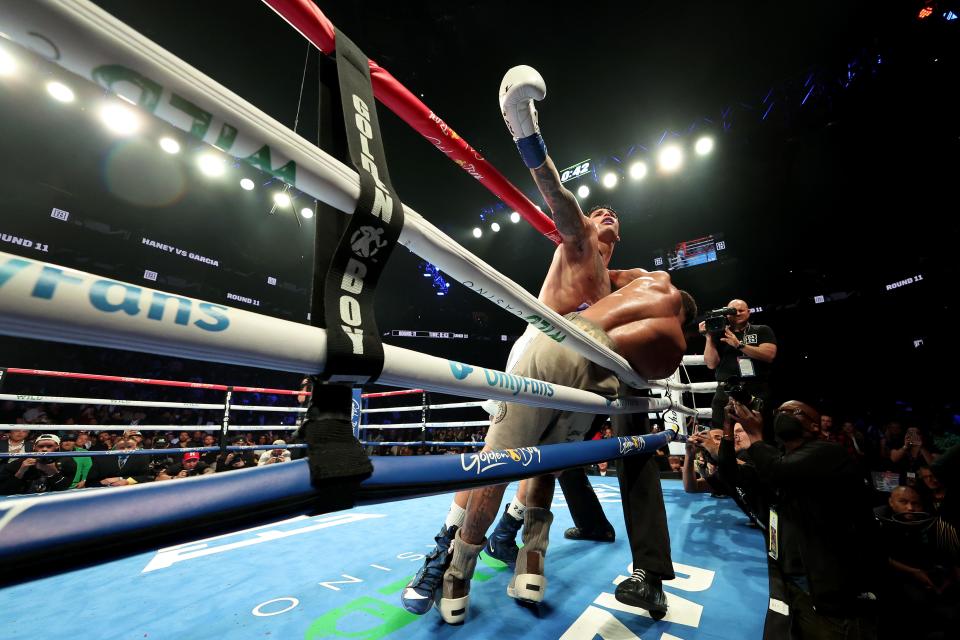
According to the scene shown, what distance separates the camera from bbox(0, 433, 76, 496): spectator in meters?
3.65

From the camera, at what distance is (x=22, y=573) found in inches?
14.3

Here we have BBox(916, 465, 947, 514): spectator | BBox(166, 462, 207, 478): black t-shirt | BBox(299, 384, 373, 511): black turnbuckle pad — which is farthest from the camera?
BBox(166, 462, 207, 478): black t-shirt

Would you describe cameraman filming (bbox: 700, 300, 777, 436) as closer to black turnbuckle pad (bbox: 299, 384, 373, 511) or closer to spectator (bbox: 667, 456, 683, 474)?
spectator (bbox: 667, 456, 683, 474)

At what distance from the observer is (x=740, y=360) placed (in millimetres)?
3354

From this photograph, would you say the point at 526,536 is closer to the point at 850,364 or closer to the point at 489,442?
the point at 489,442

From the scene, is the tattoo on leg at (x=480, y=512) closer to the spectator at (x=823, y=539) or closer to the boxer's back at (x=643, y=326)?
the boxer's back at (x=643, y=326)

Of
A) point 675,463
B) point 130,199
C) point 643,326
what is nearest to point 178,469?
point 643,326

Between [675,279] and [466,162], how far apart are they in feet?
43.0

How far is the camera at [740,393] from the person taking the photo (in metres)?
2.94

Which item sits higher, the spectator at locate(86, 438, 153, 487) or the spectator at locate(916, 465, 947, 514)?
the spectator at locate(86, 438, 153, 487)

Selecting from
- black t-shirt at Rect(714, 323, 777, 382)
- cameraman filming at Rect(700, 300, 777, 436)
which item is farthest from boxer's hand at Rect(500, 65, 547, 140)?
black t-shirt at Rect(714, 323, 777, 382)

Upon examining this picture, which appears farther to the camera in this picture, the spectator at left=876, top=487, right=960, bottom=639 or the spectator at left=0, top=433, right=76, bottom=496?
the spectator at left=0, top=433, right=76, bottom=496

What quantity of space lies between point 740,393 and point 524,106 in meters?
2.91

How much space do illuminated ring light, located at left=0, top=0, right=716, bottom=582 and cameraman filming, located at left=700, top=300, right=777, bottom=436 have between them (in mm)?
2853
